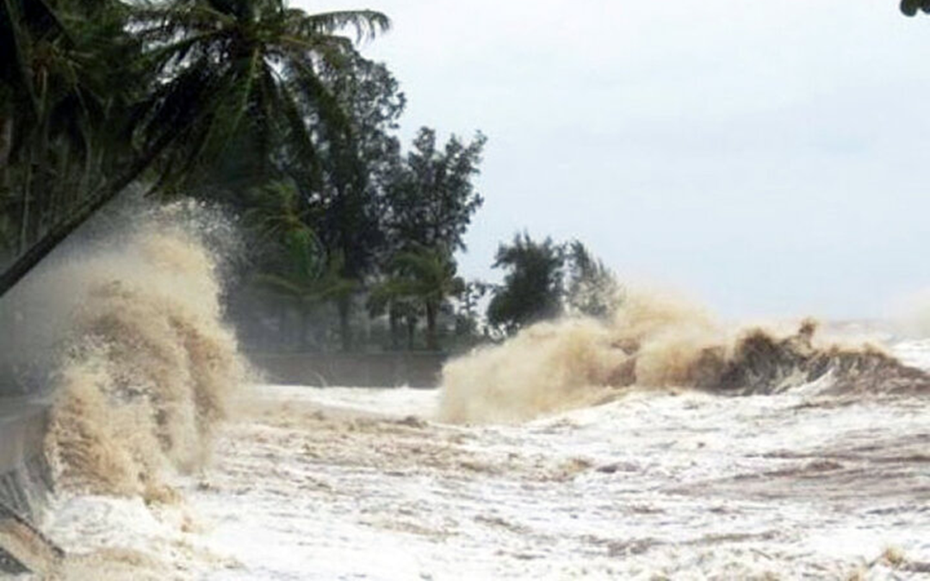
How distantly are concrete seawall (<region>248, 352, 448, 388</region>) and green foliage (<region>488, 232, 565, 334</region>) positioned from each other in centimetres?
842

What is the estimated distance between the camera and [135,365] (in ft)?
56.7

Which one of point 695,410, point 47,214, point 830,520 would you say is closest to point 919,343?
point 695,410

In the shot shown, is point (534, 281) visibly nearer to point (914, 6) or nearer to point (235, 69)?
point (235, 69)

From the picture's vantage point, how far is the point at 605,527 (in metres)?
13.6

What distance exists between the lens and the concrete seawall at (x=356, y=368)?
44156mm

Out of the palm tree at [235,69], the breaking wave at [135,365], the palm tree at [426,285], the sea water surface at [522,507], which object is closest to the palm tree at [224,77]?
the palm tree at [235,69]

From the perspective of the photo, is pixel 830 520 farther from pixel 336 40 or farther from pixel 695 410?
pixel 695 410

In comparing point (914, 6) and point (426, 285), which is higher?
point (426, 285)

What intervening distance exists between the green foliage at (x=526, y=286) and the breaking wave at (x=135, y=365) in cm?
2934

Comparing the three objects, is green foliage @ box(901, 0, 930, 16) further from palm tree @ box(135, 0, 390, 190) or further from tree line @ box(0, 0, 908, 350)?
palm tree @ box(135, 0, 390, 190)

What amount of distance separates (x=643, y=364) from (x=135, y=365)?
62.1 ft

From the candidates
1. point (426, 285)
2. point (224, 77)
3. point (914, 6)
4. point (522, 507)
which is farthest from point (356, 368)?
point (914, 6)

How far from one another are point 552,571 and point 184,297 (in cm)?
1083

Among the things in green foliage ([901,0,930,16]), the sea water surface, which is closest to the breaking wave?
the sea water surface
